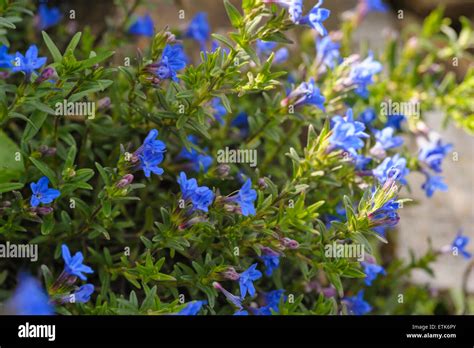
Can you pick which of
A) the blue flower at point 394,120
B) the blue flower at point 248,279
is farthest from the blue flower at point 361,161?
the blue flower at point 248,279

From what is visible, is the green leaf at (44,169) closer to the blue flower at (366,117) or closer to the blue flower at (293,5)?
the blue flower at (293,5)

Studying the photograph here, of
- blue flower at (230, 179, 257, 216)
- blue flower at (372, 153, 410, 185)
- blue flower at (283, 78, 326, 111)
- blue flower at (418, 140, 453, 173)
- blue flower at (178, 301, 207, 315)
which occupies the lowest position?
blue flower at (178, 301, 207, 315)

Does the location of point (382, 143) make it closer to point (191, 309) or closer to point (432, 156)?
point (432, 156)

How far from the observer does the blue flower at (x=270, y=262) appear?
2.06m

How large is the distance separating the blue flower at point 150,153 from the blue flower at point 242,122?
2.19 ft

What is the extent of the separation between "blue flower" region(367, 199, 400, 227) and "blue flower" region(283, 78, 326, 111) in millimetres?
455

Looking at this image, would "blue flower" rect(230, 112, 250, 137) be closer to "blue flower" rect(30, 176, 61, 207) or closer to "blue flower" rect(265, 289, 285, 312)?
"blue flower" rect(265, 289, 285, 312)

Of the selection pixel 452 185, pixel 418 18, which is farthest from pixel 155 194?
pixel 418 18

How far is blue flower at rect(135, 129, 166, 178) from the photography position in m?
1.96

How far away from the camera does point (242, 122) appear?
2.63 meters

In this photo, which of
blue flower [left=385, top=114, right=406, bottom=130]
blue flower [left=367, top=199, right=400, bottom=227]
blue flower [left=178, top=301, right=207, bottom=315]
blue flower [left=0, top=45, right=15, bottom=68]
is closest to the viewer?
blue flower [left=178, top=301, right=207, bottom=315]

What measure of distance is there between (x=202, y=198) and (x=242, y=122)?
727 mm

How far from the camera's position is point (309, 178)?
218 cm

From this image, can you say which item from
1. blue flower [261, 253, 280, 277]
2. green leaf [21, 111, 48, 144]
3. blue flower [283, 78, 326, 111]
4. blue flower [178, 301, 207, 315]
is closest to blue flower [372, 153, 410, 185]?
blue flower [283, 78, 326, 111]
